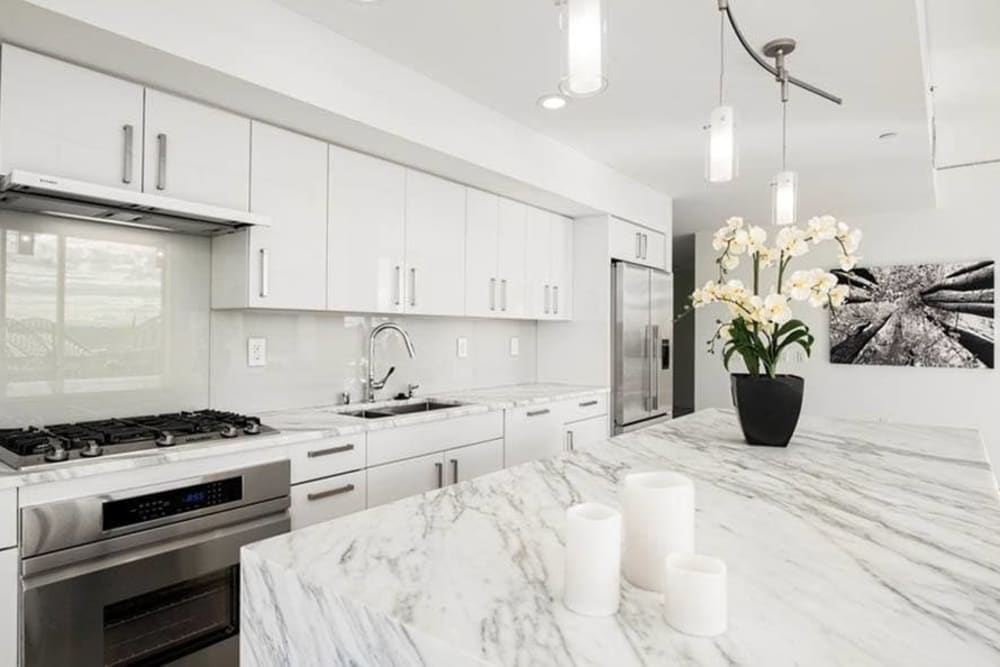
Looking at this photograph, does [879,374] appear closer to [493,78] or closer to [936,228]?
[936,228]

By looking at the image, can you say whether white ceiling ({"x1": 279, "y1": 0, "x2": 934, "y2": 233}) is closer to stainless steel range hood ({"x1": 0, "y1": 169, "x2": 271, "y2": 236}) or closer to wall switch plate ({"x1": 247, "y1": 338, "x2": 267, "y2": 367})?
stainless steel range hood ({"x1": 0, "y1": 169, "x2": 271, "y2": 236})

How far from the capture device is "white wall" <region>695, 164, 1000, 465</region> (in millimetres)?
4906

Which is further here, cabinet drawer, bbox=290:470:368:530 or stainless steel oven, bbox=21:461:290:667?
cabinet drawer, bbox=290:470:368:530

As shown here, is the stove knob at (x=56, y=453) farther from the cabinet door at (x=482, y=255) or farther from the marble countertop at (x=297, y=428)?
the cabinet door at (x=482, y=255)

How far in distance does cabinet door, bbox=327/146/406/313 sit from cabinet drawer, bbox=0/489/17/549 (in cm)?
133

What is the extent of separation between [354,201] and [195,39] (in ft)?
3.18

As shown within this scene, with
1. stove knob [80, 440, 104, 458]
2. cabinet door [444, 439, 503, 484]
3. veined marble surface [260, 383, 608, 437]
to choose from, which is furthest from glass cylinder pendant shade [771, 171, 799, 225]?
stove knob [80, 440, 104, 458]

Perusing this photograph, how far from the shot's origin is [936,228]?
5152 millimetres

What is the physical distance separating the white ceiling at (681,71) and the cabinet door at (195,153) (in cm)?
50

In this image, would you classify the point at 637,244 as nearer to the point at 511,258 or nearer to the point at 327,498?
the point at 511,258

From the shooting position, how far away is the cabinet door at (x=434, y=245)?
9.82 ft

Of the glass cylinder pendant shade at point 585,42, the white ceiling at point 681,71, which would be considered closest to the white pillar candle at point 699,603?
the glass cylinder pendant shade at point 585,42

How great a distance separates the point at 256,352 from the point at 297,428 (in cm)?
62

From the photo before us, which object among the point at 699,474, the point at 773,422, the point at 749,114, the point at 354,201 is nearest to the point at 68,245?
the point at 354,201
